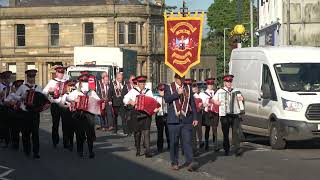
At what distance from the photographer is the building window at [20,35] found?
80.4 metres

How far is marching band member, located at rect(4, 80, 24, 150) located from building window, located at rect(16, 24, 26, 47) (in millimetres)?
63724

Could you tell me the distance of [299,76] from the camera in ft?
59.0

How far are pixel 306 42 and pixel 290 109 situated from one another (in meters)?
28.8

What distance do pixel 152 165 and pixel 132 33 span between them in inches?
2596

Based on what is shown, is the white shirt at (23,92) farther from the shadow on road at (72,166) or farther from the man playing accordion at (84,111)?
the shadow on road at (72,166)

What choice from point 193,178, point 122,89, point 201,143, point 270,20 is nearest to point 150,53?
point 270,20

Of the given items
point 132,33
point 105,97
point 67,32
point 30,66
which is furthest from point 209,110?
point 30,66

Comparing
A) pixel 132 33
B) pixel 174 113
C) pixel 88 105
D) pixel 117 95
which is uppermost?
pixel 132 33

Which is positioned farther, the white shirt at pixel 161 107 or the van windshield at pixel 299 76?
the van windshield at pixel 299 76

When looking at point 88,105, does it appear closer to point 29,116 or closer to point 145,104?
point 145,104

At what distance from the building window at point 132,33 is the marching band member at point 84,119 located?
63700 millimetres

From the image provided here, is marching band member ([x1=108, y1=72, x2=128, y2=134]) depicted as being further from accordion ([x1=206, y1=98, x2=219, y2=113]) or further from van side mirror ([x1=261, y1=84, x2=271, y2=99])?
accordion ([x1=206, y1=98, x2=219, y2=113])

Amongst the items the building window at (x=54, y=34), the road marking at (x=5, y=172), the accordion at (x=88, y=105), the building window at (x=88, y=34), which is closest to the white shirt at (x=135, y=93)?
the accordion at (x=88, y=105)

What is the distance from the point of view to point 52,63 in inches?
3159
